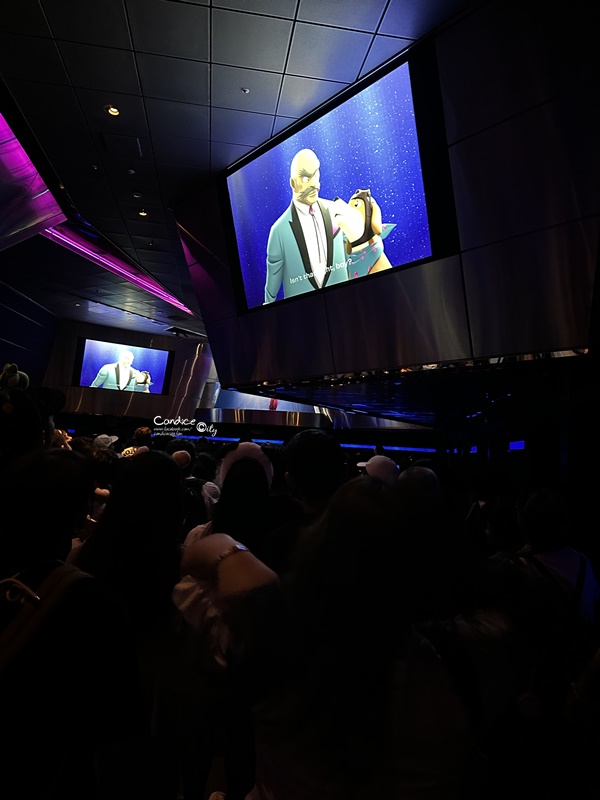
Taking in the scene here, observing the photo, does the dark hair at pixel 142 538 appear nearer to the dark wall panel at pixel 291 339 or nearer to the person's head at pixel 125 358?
the dark wall panel at pixel 291 339

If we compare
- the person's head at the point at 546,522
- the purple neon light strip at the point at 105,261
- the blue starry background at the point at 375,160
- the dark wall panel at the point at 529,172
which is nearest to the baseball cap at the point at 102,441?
the blue starry background at the point at 375,160

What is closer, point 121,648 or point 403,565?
point 403,565

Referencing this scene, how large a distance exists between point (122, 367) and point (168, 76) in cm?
1657

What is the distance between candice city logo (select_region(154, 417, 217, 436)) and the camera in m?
21.1

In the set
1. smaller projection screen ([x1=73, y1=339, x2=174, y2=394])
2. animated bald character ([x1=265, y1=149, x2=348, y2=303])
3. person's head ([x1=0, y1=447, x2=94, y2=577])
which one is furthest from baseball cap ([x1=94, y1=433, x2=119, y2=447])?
smaller projection screen ([x1=73, y1=339, x2=174, y2=394])

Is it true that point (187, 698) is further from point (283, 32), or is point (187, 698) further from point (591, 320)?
point (283, 32)

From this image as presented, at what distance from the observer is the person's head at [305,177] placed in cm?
610

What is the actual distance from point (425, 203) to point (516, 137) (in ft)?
3.27

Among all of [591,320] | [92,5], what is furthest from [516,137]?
[92,5]

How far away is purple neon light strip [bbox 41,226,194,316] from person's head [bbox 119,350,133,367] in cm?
618

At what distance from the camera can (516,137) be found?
14.5ft

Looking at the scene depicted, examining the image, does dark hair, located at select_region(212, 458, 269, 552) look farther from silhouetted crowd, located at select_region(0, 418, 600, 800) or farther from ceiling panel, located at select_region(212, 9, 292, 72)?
ceiling panel, located at select_region(212, 9, 292, 72)

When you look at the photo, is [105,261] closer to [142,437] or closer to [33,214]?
[33,214]

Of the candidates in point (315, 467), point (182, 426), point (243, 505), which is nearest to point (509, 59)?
point (315, 467)
